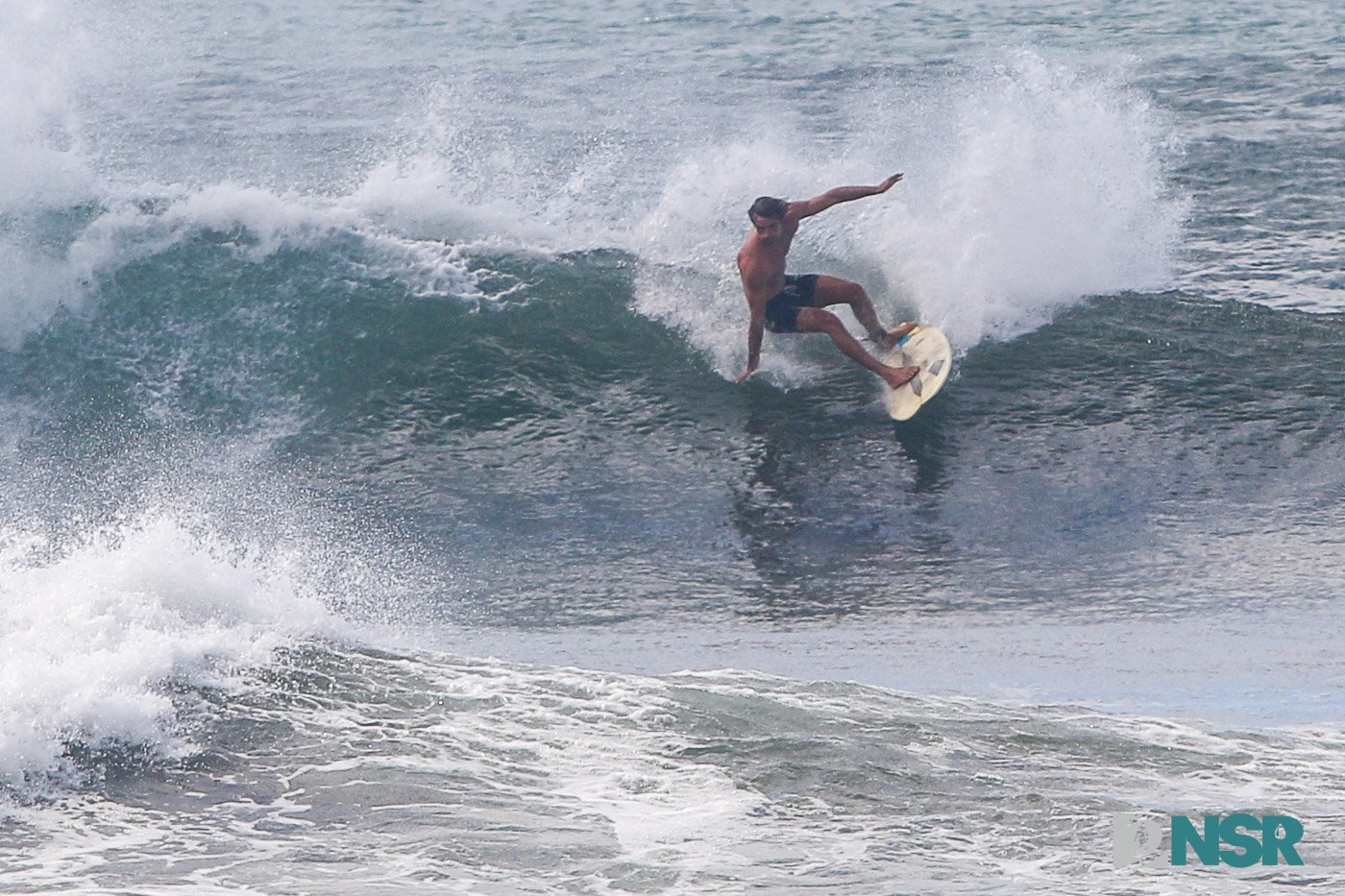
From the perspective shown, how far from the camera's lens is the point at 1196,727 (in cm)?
665

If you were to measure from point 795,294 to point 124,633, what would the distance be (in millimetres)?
5030

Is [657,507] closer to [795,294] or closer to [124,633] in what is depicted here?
[795,294]

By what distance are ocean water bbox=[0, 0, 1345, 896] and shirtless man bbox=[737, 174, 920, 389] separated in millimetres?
342

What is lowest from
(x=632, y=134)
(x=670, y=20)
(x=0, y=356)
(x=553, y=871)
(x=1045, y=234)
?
(x=553, y=871)

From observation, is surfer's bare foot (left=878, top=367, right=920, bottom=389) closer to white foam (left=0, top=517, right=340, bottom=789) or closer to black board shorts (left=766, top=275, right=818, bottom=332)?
black board shorts (left=766, top=275, right=818, bottom=332)

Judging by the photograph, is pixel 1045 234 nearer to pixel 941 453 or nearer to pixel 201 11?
pixel 941 453

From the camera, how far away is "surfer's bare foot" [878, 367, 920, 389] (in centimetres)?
1022

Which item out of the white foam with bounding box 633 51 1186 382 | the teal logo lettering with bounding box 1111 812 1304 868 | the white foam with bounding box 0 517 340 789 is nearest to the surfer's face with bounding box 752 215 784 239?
the white foam with bounding box 633 51 1186 382

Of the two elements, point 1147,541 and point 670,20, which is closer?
point 1147,541

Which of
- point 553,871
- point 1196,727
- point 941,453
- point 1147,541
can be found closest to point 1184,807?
point 1196,727

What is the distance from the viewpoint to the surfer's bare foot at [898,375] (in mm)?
10219

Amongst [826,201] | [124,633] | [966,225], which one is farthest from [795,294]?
[124,633]

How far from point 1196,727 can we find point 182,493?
6356mm

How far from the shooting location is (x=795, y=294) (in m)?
10.4
